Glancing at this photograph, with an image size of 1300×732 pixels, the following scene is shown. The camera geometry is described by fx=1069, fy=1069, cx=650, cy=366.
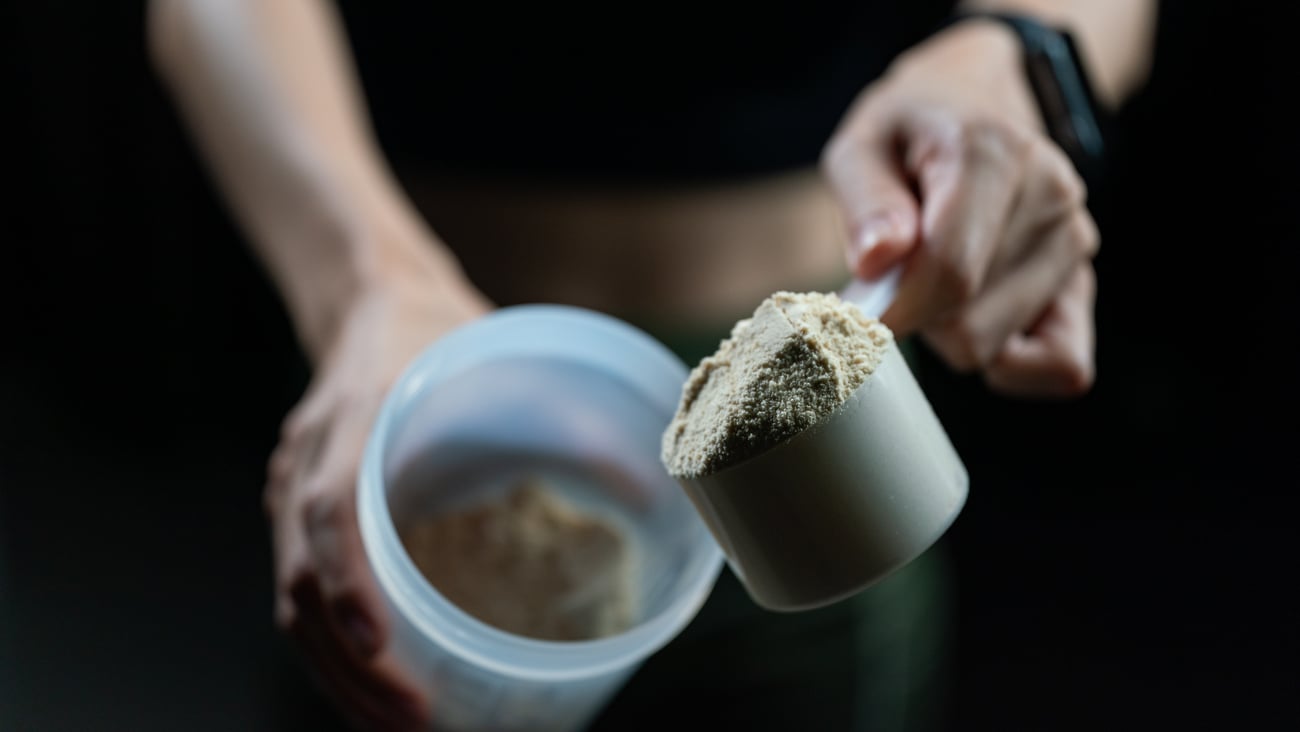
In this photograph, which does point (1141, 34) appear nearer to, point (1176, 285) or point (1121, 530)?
point (1176, 285)

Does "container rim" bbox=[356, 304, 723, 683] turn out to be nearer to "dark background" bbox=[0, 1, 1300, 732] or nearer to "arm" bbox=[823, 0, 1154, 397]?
"arm" bbox=[823, 0, 1154, 397]

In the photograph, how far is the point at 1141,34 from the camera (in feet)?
1.92

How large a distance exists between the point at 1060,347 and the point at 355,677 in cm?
27

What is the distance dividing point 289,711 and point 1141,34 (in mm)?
566

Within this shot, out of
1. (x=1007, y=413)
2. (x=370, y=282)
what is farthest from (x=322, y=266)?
(x=1007, y=413)

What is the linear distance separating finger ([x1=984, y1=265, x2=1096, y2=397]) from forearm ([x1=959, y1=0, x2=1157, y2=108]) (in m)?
0.16

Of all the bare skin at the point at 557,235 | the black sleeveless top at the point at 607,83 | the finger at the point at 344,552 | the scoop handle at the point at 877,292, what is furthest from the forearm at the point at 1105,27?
the finger at the point at 344,552

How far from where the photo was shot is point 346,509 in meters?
0.34

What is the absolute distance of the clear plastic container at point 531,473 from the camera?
1.01 ft

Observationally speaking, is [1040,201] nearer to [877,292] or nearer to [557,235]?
[877,292]

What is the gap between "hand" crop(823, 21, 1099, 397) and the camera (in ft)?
1.07

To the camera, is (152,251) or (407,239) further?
(152,251)

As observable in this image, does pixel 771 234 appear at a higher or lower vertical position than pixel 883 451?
lower

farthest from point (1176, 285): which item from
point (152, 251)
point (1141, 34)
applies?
point (152, 251)
